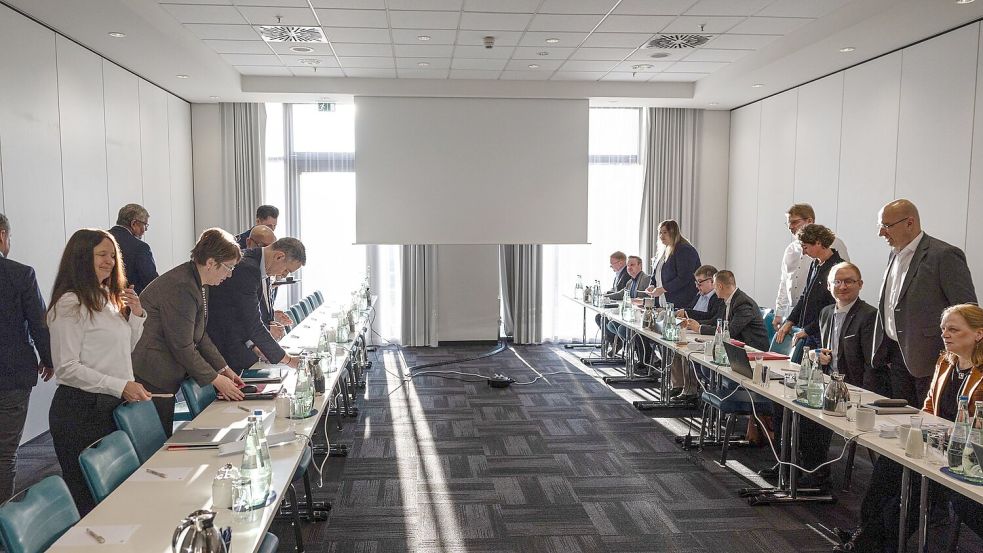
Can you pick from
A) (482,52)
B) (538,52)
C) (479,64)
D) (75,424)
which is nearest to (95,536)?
(75,424)

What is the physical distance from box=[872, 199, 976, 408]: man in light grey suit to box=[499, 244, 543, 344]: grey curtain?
5742 millimetres

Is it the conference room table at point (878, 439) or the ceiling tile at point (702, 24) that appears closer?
the conference room table at point (878, 439)

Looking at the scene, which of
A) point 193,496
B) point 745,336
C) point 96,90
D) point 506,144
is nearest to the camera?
point 193,496

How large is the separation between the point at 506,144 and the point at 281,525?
5.66 meters

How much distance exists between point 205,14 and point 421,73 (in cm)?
278

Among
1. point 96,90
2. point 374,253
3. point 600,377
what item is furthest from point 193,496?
point 374,253

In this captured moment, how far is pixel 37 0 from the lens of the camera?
4.61 m

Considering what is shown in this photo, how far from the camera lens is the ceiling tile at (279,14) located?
212 inches

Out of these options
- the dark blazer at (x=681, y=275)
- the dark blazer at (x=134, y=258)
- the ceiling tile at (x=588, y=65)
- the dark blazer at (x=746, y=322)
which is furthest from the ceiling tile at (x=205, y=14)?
the dark blazer at (x=681, y=275)

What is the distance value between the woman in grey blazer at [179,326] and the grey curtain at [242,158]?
19.0 ft

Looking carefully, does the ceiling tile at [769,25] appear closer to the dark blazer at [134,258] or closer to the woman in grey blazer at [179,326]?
the woman in grey blazer at [179,326]

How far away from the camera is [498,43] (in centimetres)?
651

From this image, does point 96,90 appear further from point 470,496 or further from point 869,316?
point 869,316

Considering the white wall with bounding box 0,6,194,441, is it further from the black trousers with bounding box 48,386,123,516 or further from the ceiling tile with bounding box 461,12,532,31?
the ceiling tile with bounding box 461,12,532,31
